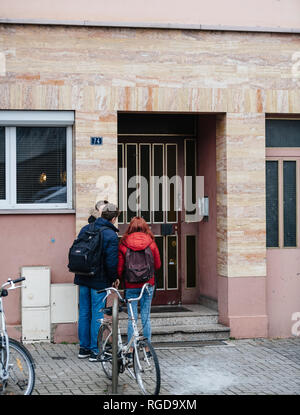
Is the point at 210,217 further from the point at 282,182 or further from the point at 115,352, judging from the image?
the point at 115,352

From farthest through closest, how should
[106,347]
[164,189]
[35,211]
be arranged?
[164,189] → [35,211] → [106,347]

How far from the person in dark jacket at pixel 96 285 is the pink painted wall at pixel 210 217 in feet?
7.19

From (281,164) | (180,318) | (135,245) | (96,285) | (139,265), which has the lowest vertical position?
(180,318)

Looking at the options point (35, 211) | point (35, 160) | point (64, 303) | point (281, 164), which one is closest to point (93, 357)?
point (64, 303)

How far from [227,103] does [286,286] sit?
2.78 meters

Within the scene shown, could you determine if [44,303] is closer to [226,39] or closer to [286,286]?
[286,286]

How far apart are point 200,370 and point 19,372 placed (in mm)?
2345

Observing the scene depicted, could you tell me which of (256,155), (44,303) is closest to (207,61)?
(256,155)

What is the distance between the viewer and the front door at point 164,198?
1028 centimetres

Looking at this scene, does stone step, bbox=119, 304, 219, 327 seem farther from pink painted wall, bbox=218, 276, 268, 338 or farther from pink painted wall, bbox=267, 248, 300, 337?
pink painted wall, bbox=267, 248, 300, 337

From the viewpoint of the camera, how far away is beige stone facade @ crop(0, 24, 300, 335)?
912 centimetres

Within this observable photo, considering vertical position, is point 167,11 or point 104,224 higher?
point 167,11

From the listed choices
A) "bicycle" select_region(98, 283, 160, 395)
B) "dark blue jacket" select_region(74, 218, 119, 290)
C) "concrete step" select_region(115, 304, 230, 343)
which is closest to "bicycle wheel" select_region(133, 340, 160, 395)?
"bicycle" select_region(98, 283, 160, 395)

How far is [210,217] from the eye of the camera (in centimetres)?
1016
